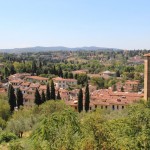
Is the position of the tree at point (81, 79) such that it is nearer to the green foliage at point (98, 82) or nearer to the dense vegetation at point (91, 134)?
the green foliage at point (98, 82)

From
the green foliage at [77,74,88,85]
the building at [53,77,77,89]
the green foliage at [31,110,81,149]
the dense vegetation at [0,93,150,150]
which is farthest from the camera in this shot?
the green foliage at [77,74,88,85]

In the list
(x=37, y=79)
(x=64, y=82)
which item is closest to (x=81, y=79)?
(x=64, y=82)

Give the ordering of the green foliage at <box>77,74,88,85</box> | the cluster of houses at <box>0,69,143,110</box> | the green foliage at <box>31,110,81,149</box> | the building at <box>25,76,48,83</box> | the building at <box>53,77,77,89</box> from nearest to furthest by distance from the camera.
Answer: the green foliage at <box>31,110,81,149</box>, the cluster of houses at <box>0,69,143,110</box>, the building at <box>53,77,77,89</box>, the building at <box>25,76,48,83</box>, the green foliage at <box>77,74,88,85</box>

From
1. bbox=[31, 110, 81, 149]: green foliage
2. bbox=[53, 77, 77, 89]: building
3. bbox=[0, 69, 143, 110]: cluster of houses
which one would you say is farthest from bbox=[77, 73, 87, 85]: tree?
bbox=[31, 110, 81, 149]: green foliage

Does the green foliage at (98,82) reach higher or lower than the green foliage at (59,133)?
lower

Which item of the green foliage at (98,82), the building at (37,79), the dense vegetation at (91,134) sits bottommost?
the green foliage at (98,82)

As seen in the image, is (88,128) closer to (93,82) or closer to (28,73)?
(93,82)

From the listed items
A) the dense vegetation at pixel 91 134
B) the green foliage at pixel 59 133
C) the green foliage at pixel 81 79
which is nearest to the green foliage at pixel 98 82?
the green foliage at pixel 81 79

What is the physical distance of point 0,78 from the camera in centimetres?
6781

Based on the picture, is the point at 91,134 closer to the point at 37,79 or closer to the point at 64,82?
the point at 64,82

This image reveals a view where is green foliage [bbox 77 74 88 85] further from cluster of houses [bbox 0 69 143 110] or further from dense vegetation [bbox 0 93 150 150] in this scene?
dense vegetation [bbox 0 93 150 150]

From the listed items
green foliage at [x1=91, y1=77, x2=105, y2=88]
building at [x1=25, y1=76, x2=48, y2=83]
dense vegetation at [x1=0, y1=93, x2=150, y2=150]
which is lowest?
green foliage at [x1=91, y1=77, x2=105, y2=88]

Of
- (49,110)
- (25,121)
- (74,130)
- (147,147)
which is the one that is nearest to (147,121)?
(147,147)

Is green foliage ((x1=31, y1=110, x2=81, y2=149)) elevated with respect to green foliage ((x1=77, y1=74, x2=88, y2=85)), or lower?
elevated
